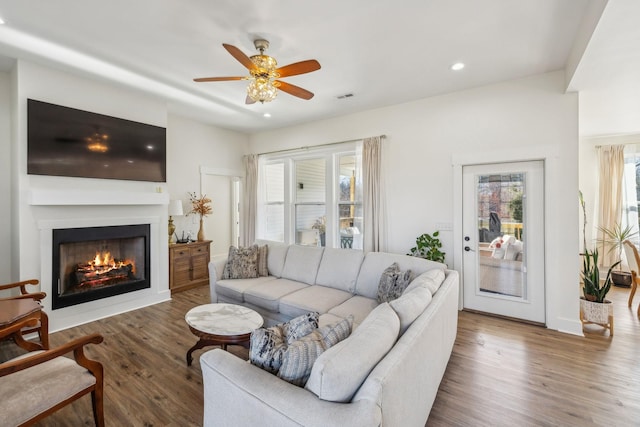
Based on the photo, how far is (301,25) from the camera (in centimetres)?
245

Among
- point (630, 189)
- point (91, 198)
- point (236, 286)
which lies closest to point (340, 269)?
point (236, 286)

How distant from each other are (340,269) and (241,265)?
53.2 inches

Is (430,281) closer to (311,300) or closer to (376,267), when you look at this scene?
(376,267)

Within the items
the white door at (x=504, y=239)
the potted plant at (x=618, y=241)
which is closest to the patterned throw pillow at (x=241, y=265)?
the white door at (x=504, y=239)

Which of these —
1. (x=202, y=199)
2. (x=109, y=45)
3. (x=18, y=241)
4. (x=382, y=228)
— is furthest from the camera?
(x=202, y=199)

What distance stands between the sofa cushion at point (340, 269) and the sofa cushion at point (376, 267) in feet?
0.26

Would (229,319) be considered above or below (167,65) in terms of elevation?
below

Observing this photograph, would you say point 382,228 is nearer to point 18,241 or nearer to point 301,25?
point 301,25

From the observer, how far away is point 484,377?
238 cm

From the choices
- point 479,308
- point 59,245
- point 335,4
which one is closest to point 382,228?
point 479,308

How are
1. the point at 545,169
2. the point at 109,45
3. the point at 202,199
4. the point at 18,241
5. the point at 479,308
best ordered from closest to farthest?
the point at 109,45
the point at 18,241
the point at 545,169
the point at 479,308
the point at 202,199

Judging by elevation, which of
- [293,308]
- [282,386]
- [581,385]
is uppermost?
[282,386]

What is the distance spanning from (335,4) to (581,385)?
3612 millimetres

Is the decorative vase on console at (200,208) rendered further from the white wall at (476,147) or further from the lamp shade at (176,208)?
the white wall at (476,147)
